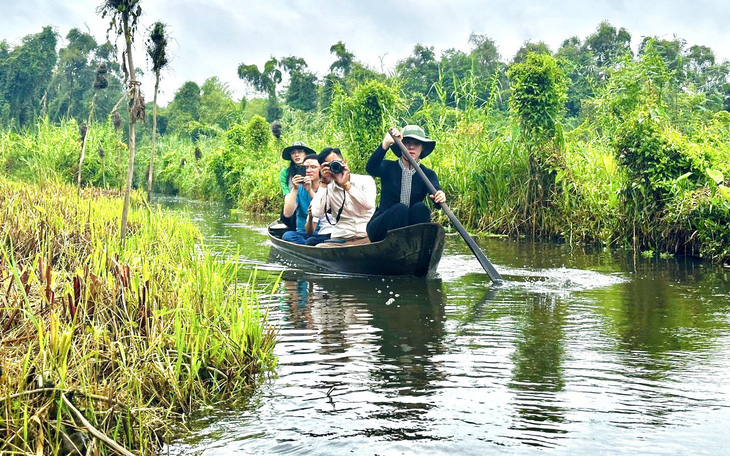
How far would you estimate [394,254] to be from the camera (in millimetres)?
7883

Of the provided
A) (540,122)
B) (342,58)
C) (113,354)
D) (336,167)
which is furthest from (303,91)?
(113,354)

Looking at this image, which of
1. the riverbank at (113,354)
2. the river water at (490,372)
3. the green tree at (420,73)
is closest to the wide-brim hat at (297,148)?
the river water at (490,372)

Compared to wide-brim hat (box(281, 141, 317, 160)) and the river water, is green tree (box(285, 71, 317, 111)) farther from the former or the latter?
the river water

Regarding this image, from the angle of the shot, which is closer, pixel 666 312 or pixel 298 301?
pixel 666 312

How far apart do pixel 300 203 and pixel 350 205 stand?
62.8 inches

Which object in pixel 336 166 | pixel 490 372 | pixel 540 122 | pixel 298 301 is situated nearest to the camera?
pixel 490 372

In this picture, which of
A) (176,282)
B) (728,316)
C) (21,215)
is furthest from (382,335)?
(21,215)

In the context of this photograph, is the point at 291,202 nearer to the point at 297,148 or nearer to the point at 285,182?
the point at 297,148

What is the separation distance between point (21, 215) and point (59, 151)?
38.5ft

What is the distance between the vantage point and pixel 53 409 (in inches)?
114

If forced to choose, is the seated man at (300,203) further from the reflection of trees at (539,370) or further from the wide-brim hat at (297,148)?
the reflection of trees at (539,370)

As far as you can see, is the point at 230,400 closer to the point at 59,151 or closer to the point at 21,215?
the point at 21,215

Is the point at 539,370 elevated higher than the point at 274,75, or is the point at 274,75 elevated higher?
the point at 274,75


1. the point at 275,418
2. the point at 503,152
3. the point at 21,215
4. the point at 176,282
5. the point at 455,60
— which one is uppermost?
the point at 455,60
